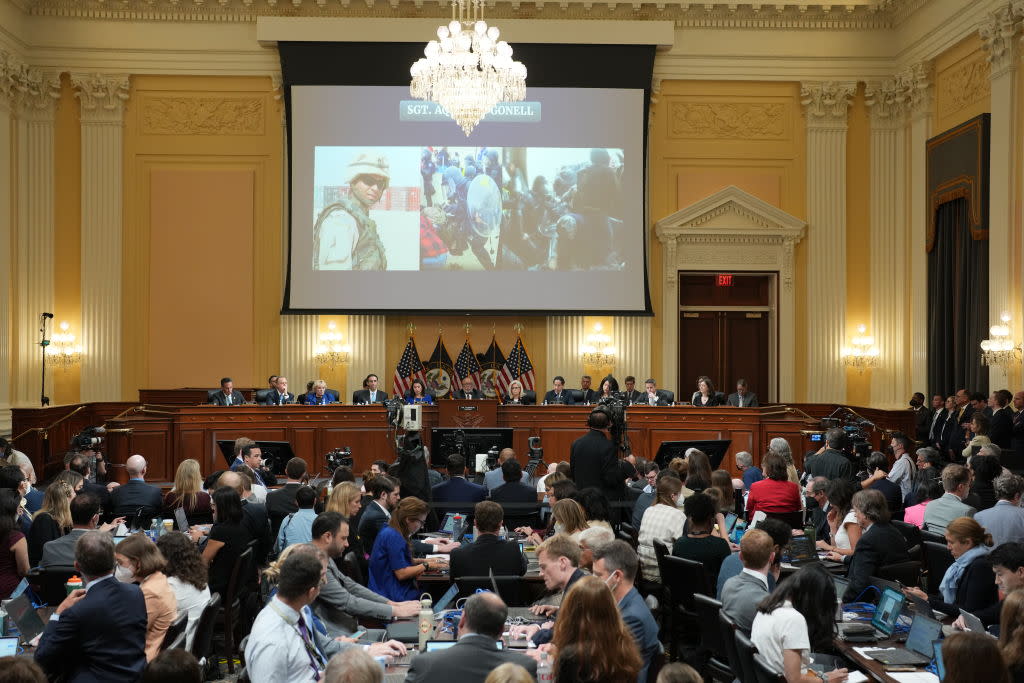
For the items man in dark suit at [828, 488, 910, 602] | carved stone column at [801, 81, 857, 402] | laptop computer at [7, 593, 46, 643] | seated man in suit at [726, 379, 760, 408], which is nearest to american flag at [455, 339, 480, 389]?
seated man in suit at [726, 379, 760, 408]

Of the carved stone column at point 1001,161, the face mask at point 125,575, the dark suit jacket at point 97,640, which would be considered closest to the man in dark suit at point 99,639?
the dark suit jacket at point 97,640

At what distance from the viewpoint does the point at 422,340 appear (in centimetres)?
1908

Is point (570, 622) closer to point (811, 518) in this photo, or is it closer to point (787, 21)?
point (811, 518)

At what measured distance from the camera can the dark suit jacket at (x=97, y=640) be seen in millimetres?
4703

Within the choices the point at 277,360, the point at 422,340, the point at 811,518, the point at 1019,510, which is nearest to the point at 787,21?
the point at 422,340

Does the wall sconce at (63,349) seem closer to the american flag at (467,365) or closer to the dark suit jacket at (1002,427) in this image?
the american flag at (467,365)

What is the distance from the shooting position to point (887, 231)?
1894 cm

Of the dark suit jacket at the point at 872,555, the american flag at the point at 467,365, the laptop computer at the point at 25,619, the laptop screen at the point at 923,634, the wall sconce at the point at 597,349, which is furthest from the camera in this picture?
the wall sconce at the point at 597,349

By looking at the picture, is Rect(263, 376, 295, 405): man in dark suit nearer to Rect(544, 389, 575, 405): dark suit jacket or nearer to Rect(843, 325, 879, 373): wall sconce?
Rect(544, 389, 575, 405): dark suit jacket

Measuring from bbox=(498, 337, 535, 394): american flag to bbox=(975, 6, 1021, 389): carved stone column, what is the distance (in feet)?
23.8

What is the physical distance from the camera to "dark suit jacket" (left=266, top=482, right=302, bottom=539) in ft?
28.8

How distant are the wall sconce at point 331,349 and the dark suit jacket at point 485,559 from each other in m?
12.5

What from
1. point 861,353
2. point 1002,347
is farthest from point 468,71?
point 861,353

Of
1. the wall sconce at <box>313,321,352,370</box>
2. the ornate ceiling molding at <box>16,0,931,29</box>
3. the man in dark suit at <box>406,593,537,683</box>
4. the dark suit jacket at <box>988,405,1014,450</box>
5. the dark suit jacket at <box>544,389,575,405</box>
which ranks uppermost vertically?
the ornate ceiling molding at <box>16,0,931,29</box>
